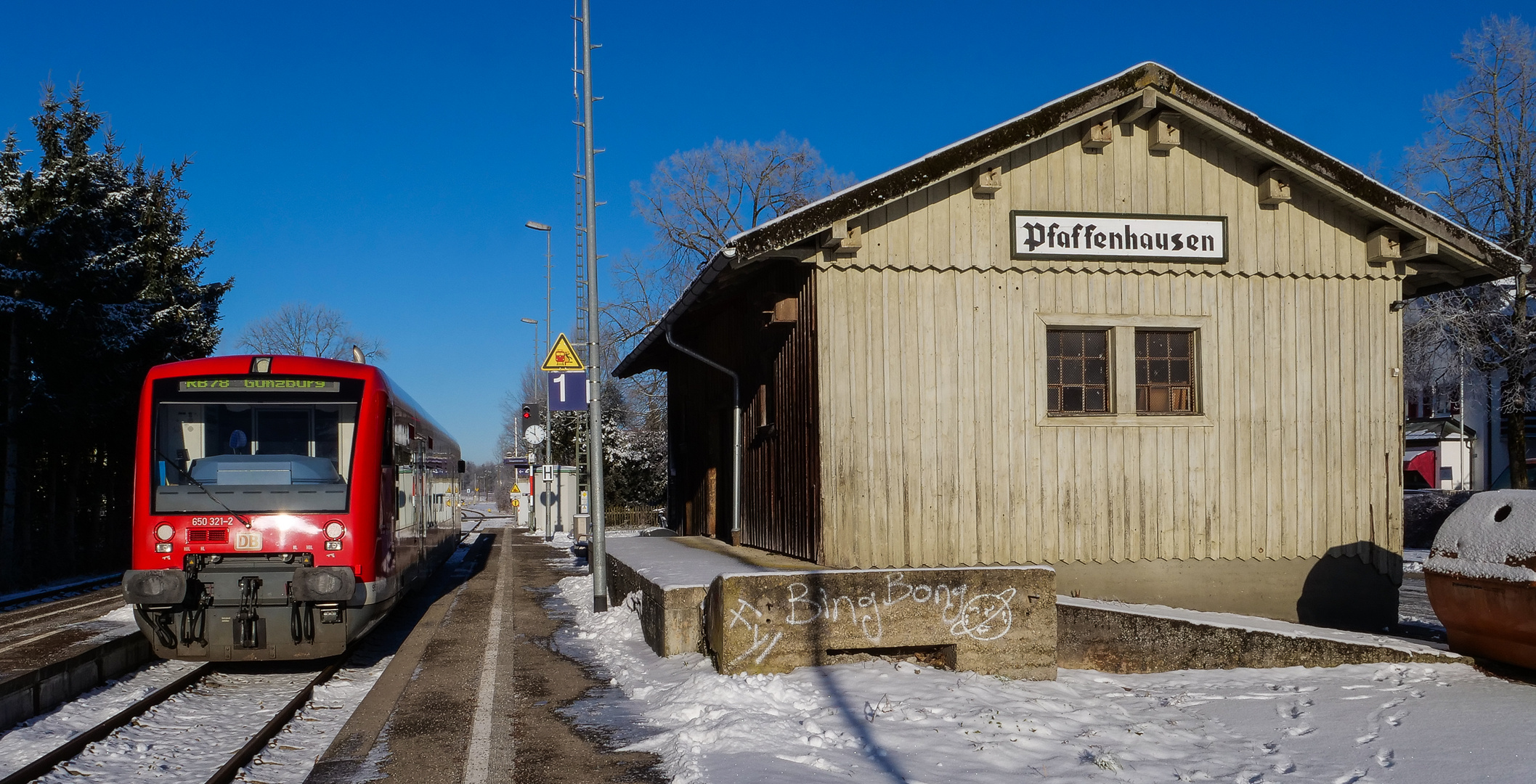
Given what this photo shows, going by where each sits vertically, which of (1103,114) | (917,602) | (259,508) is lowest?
(917,602)

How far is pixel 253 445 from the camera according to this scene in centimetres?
977

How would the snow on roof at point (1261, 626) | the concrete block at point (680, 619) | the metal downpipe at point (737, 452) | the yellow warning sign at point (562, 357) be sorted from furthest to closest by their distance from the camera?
the yellow warning sign at point (562, 357)
the metal downpipe at point (737, 452)
the concrete block at point (680, 619)
the snow on roof at point (1261, 626)

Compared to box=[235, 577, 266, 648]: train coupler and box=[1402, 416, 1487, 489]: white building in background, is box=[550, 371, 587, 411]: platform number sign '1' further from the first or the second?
box=[1402, 416, 1487, 489]: white building in background

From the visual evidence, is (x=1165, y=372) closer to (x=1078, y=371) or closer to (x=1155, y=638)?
(x=1078, y=371)

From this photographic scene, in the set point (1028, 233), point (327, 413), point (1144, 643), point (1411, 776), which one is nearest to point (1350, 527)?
point (1144, 643)

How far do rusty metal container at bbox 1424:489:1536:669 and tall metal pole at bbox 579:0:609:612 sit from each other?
8.54 metres

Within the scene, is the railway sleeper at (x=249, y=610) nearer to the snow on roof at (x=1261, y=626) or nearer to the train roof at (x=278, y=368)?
the train roof at (x=278, y=368)

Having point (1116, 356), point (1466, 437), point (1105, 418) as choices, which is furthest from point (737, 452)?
point (1466, 437)

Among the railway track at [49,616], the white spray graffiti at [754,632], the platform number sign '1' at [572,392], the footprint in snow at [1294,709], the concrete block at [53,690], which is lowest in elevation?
the railway track at [49,616]

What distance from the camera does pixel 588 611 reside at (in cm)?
1412

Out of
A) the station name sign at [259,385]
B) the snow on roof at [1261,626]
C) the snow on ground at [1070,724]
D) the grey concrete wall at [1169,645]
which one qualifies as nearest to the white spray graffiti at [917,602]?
the snow on ground at [1070,724]

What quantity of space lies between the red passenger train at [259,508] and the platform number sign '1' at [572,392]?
16.7ft

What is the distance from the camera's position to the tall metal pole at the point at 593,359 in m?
13.3

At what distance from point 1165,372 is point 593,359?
260 inches
